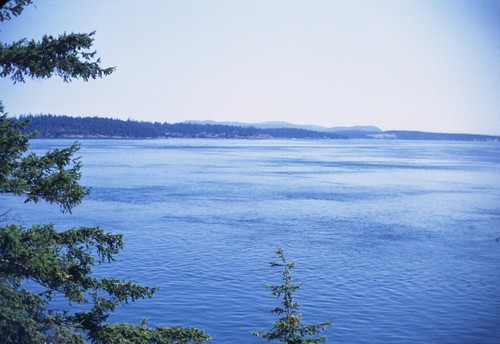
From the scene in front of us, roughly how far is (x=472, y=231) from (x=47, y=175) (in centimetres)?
3855

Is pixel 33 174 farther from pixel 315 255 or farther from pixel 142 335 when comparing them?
pixel 315 255

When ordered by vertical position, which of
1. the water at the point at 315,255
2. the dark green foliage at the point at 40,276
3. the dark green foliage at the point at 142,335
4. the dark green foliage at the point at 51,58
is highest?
the dark green foliage at the point at 51,58

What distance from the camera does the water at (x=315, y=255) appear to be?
24484 millimetres

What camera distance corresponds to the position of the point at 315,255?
3350cm

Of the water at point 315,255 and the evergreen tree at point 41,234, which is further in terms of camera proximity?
the water at point 315,255

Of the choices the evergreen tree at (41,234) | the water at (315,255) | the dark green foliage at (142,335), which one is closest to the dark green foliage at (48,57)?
the evergreen tree at (41,234)

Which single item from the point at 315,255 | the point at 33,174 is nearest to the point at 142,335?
the point at 33,174

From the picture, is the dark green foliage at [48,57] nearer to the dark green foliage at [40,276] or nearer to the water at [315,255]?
the dark green foliage at [40,276]

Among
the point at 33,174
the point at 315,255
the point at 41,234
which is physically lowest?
the point at 315,255

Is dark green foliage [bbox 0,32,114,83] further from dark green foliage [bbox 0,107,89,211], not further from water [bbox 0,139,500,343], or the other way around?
water [bbox 0,139,500,343]

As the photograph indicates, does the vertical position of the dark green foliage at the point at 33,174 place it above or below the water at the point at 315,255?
above

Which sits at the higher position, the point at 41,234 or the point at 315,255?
the point at 41,234

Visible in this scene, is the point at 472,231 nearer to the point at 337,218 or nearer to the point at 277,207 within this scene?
the point at 337,218

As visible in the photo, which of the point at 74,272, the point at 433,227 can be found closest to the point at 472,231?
the point at 433,227
